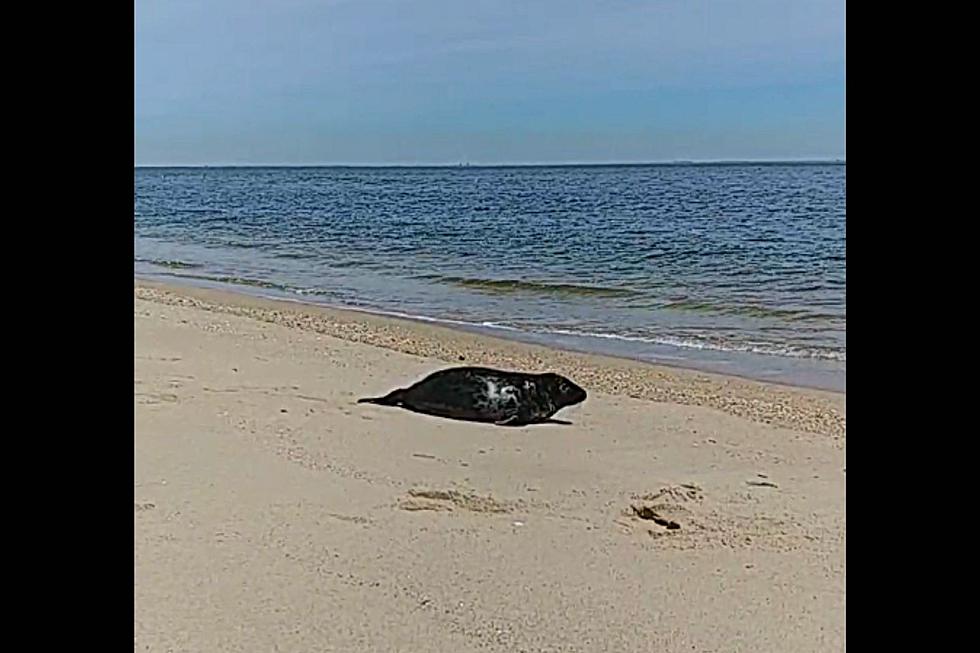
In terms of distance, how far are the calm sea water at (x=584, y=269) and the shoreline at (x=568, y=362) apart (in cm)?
30

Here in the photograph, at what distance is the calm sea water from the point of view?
7781mm

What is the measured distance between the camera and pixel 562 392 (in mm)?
5090

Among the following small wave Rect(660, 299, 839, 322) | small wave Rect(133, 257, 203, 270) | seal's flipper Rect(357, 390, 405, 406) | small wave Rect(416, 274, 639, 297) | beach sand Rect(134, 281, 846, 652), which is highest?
small wave Rect(133, 257, 203, 270)

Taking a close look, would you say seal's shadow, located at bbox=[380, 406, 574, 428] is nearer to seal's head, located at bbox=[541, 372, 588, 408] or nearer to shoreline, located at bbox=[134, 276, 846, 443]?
seal's head, located at bbox=[541, 372, 588, 408]

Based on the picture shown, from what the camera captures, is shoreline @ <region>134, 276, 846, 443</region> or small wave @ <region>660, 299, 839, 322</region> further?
small wave @ <region>660, 299, 839, 322</region>

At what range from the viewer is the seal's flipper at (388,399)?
5.00 m

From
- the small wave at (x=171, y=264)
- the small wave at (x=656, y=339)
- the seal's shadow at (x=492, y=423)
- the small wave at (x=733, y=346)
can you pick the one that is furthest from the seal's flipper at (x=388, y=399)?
the small wave at (x=171, y=264)

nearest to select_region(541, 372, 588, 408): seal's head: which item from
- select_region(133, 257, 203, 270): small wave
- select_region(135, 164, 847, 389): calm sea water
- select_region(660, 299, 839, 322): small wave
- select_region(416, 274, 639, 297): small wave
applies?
select_region(135, 164, 847, 389): calm sea water

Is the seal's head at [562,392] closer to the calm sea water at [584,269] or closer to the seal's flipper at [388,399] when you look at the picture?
the seal's flipper at [388,399]

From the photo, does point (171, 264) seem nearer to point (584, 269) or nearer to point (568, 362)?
point (584, 269)

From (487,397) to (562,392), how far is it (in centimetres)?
44
